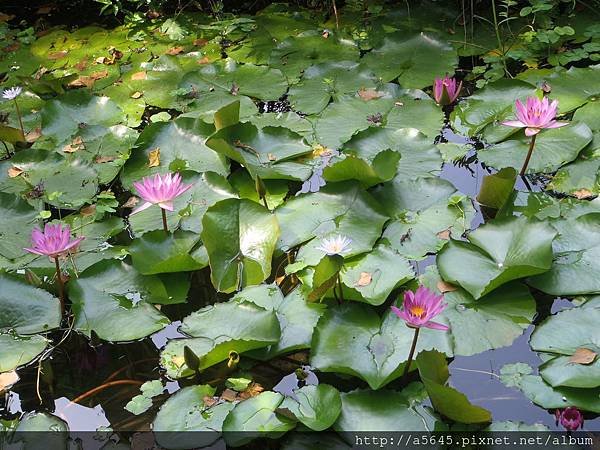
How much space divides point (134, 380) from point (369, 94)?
171 centimetres

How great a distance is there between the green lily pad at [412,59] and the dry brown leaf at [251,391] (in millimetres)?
1776

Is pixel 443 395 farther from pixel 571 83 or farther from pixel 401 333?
pixel 571 83

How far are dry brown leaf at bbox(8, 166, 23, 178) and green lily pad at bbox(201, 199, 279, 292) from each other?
44.7 inches

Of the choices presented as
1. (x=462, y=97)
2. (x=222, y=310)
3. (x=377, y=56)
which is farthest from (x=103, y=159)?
(x=462, y=97)

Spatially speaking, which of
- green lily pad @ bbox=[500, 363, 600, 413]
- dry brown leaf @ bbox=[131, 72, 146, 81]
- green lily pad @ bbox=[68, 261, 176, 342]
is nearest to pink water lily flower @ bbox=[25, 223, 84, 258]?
green lily pad @ bbox=[68, 261, 176, 342]

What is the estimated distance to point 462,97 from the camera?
3.08 metres

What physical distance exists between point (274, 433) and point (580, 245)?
1.12 meters

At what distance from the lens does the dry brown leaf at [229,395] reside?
5.89 ft

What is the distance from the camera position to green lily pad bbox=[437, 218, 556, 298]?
189 cm

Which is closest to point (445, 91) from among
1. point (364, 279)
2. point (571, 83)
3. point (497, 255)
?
point (571, 83)

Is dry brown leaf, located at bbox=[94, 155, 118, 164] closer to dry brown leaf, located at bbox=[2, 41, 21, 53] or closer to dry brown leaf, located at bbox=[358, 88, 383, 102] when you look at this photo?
dry brown leaf, located at bbox=[358, 88, 383, 102]

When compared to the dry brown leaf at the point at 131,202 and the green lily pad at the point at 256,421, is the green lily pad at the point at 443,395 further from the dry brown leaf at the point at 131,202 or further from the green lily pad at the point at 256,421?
the dry brown leaf at the point at 131,202

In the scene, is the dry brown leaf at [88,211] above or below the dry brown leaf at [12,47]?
below

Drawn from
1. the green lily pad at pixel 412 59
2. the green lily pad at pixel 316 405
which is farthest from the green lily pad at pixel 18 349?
the green lily pad at pixel 412 59
